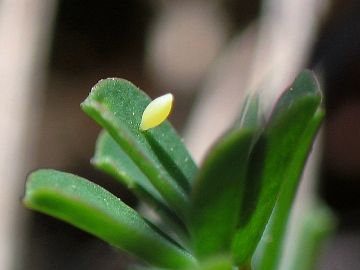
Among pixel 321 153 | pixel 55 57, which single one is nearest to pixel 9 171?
pixel 55 57

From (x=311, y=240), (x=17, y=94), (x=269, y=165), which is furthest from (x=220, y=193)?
(x=17, y=94)

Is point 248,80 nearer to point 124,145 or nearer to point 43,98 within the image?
point 43,98

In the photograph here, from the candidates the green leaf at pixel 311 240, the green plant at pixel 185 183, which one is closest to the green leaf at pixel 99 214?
the green plant at pixel 185 183

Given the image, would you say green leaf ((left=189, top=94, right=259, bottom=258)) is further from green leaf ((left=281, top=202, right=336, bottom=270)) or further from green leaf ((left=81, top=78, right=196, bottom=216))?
green leaf ((left=281, top=202, right=336, bottom=270))

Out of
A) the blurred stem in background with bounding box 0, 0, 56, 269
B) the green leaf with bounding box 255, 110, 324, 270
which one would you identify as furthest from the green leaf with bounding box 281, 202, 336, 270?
the blurred stem in background with bounding box 0, 0, 56, 269

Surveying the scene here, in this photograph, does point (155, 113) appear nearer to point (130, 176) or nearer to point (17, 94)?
point (130, 176)

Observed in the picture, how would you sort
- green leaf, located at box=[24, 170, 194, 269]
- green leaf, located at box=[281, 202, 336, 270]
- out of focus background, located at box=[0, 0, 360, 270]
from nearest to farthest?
1. green leaf, located at box=[24, 170, 194, 269]
2. green leaf, located at box=[281, 202, 336, 270]
3. out of focus background, located at box=[0, 0, 360, 270]
